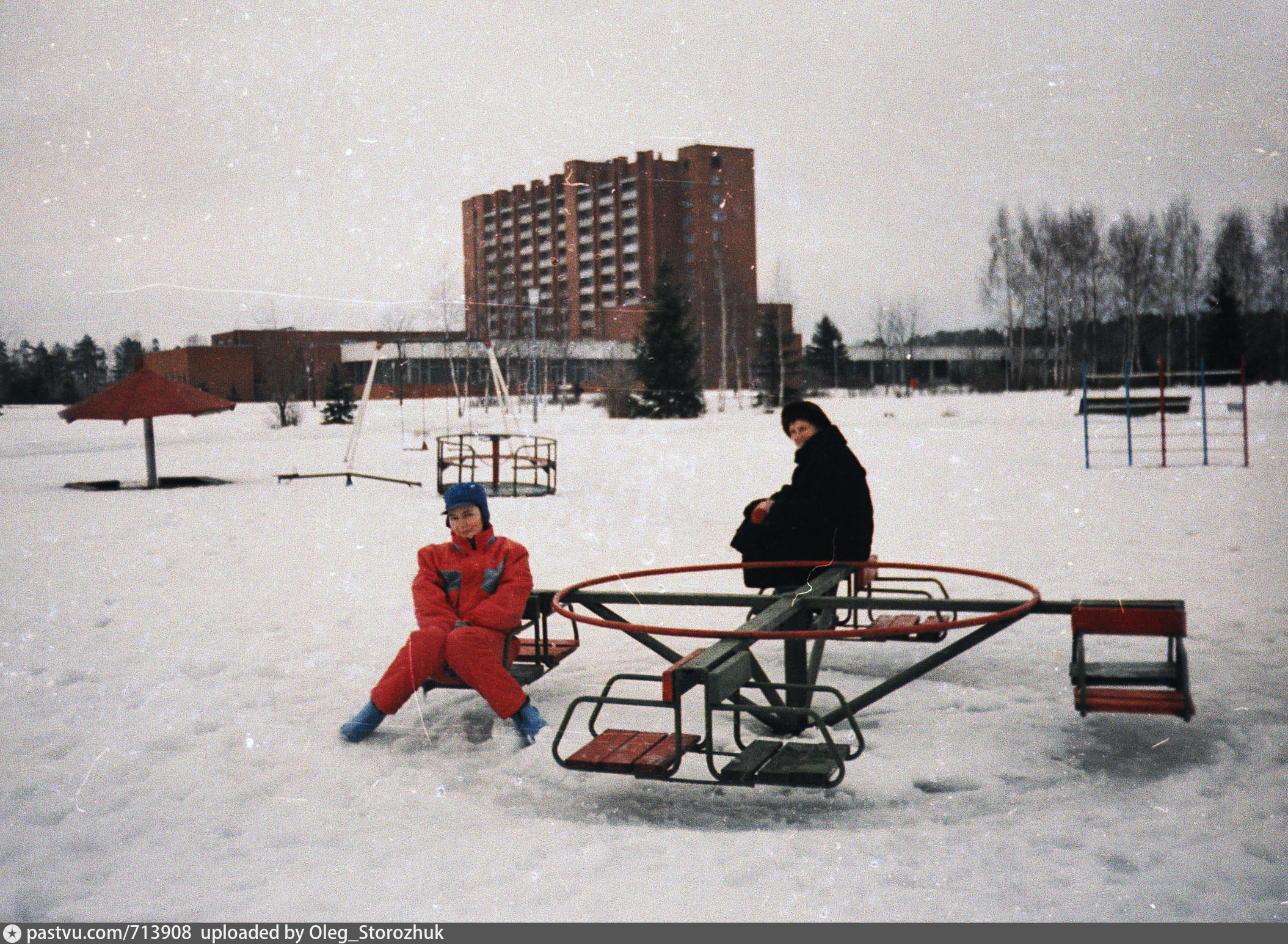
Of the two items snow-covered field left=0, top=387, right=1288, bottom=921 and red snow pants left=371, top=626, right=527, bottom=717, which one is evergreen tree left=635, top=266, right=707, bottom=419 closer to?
snow-covered field left=0, top=387, right=1288, bottom=921

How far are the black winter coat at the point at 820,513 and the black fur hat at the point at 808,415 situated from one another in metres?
0.04

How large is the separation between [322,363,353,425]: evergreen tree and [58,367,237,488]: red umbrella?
18944 millimetres

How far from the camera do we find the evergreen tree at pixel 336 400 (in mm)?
35750

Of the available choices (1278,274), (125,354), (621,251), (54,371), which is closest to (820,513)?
(1278,274)

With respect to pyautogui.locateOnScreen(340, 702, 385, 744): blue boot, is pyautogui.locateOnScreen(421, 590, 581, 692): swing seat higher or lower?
higher

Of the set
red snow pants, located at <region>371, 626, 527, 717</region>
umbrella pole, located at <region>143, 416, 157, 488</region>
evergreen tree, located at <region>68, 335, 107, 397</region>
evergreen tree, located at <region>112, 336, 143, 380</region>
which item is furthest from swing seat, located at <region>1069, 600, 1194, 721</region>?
evergreen tree, located at <region>112, 336, 143, 380</region>

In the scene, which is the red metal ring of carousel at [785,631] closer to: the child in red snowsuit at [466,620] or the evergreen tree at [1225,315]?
the child in red snowsuit at [466,620]

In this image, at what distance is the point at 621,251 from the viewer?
240ft

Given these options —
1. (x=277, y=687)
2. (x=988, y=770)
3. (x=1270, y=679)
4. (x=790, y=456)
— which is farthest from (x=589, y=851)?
(x=790, y=456)

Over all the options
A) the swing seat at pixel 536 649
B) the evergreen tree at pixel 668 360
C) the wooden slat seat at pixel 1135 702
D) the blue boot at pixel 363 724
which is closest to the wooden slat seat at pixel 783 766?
the wooden slat seat at pixel 1135 702

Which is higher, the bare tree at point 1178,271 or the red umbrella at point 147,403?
the bare tree at point 1178,271

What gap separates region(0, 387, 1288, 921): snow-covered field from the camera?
304cm

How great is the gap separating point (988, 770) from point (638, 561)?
197 inches

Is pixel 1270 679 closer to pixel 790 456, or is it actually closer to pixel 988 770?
pixel 988 770
